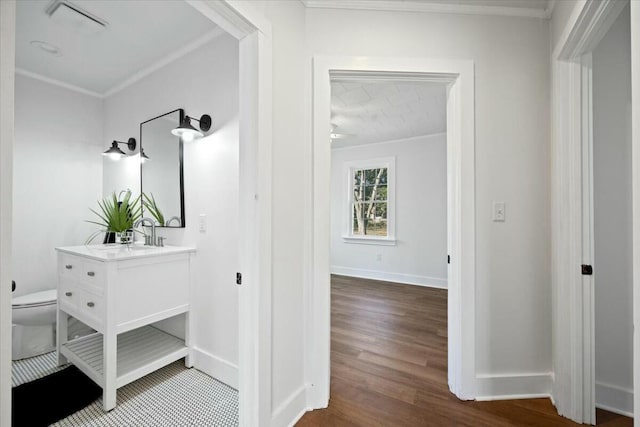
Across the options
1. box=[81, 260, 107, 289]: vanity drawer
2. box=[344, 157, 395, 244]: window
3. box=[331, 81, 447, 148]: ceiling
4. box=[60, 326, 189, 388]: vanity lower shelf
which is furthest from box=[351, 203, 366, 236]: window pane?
box=[81, 260, 107, 289]: vanity drawer

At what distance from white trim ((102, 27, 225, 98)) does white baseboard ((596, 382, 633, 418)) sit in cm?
334

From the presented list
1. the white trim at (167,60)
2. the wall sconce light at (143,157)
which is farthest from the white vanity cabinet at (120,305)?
the white trim at (167,60)

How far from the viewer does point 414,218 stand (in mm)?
4586

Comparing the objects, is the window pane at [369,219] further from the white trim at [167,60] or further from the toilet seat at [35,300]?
the toilet seat at [35,300]

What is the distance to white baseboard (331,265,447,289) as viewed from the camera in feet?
14.4

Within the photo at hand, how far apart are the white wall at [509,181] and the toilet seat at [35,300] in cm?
323

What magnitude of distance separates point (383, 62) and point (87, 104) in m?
3.02

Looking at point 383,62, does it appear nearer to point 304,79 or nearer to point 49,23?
point 304,79

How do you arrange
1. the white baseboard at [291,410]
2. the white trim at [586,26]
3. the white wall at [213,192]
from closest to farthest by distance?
1. the white trim at [586,26]
2. the white baseboard at [291,410]
3. the white wall at [213,192]

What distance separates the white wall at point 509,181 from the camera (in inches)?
66.2

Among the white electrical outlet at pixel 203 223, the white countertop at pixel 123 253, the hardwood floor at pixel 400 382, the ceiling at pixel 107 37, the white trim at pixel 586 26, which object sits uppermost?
the ceiling at pixel 107 37

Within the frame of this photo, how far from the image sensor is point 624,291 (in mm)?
1572

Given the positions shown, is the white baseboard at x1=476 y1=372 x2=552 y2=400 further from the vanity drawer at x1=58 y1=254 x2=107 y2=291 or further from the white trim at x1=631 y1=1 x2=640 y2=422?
the vanity drawer at x1=58 y1=254 x2=107 y2=291

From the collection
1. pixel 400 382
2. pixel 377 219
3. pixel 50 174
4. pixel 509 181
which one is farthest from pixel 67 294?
pixel 377 219
